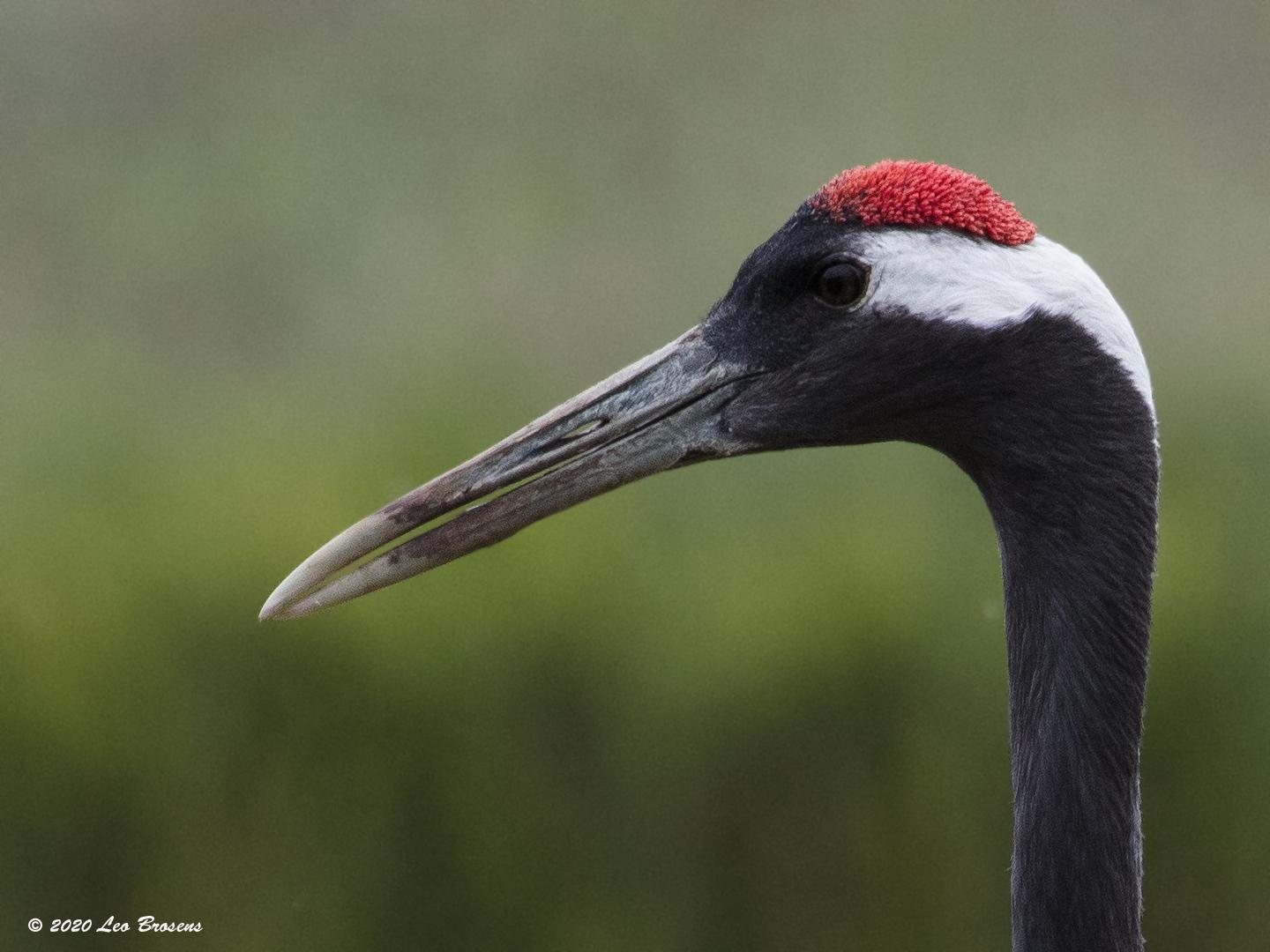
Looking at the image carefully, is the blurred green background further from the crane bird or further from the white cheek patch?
the white cheek patch

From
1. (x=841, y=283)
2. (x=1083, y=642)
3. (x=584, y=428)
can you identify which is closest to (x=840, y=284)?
(x=841, y=283)

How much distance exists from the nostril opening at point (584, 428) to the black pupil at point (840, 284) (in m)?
0.35

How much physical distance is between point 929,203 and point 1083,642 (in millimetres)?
609

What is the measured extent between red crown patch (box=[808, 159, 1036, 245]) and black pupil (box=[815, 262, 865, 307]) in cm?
6

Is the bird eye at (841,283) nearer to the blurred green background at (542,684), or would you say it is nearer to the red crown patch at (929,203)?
the red crown patch at (929,203)

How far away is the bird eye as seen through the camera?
2.03 metres

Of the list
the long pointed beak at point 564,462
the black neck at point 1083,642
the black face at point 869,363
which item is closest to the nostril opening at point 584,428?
the long pointed beak at point 564,462

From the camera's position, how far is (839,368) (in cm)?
207

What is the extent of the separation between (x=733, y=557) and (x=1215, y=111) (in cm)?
445

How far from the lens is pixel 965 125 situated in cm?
692

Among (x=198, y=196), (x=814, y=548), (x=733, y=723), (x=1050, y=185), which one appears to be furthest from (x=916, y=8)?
(x=733, y=723)

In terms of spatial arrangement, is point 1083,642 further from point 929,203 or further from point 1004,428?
point 929,203

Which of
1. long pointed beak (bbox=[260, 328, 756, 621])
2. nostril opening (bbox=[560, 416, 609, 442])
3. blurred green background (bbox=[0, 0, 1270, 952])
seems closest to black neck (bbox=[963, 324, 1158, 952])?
long pointed beak (bbox=[260, 328, 756, 621])

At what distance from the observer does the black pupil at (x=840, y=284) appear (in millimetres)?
2029
